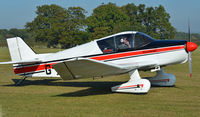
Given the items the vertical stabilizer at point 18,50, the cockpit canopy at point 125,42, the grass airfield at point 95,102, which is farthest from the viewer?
the vertical stabilizer at point 18,50

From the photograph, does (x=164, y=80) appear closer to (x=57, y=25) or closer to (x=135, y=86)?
(x=135, y=86)

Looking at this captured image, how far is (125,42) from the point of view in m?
8.71

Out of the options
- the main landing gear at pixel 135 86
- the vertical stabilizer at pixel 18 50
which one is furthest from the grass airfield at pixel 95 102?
the vertical stabilizer at pixel 18 50

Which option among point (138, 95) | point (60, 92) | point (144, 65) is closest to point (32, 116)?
point (60, 92)

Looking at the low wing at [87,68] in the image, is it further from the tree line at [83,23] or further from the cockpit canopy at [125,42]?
the tree line at [83,23]

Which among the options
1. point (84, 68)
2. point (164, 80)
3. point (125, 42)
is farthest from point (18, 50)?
point (164, 80)

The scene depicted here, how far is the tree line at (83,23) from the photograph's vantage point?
66250 millimetres

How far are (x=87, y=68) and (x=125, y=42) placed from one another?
186 centimetres

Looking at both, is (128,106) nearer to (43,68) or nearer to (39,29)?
(43,68)

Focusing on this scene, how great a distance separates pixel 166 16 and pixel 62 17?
2968cm

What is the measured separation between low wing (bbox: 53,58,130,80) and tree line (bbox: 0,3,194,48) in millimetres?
54007

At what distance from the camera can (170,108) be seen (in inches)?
A: 253

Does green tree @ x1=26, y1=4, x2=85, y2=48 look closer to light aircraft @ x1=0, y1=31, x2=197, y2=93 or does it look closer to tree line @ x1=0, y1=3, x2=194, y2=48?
tree line @ x1=0, y1=3, x2=194, y2=48

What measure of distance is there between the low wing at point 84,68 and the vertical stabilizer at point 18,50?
3165mm
